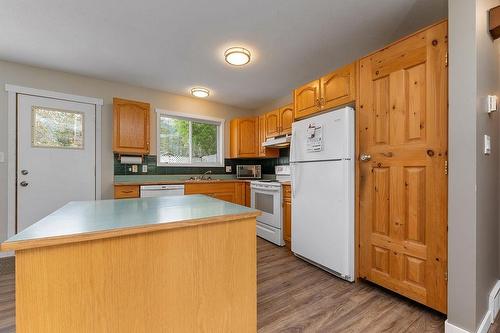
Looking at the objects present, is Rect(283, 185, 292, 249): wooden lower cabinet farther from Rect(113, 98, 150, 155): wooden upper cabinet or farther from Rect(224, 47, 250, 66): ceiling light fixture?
Rect(113, 98, 150, 155): wooden upper cabinet

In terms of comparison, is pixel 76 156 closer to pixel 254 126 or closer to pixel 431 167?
pixel 254 126

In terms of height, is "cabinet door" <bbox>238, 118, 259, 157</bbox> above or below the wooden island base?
above

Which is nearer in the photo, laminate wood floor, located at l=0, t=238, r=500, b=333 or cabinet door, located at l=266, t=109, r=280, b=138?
laminate wood floor, located at l=0, t=238, r=500, b=333

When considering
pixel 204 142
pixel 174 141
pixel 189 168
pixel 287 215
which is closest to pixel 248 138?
pixel 204 142

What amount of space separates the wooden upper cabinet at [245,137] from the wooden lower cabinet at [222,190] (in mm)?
653

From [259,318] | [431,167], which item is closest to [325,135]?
[431,167]

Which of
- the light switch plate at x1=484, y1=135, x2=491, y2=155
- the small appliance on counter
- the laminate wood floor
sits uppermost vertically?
the light switch plate at x1=484, y1=135, x2=491, y2=155

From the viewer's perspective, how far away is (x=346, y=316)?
63.4 inches

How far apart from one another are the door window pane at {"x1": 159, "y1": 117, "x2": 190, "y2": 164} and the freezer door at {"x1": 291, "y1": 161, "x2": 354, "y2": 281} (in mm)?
2279

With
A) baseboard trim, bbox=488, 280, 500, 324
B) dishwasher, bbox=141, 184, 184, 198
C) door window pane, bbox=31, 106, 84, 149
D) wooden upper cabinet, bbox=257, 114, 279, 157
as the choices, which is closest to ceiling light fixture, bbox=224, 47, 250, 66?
wooden upper cabinet, bbox=257, 114, 279, 157

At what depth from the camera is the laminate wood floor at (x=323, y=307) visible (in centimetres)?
151

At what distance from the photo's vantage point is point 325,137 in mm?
2264

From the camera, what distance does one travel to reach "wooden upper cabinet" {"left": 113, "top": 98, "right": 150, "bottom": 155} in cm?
320

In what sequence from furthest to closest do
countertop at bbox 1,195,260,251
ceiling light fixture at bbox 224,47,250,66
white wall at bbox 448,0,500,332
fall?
1. ceiling light fixture at bbox 224,47,250,66
2. white wall at bbox 448,0,500,332
3. countertop at bbox 1,195,260,251
